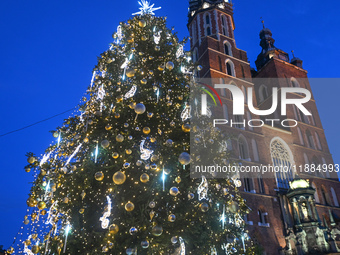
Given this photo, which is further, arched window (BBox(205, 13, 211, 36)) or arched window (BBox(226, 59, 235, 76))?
arched window (BBox(205, 13, 211, 36))

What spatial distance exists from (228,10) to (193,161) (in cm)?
3067

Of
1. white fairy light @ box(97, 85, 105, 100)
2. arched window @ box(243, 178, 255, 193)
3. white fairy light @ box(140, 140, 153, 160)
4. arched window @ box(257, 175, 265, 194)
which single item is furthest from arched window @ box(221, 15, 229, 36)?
white fairy light @ box(140, 140, 153, 160)

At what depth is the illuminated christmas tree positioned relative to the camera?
5.80m

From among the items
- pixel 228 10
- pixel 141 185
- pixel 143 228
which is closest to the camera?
pixel 143 228

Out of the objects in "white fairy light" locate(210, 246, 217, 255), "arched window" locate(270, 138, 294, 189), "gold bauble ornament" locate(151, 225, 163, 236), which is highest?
"arched window" locate(270, 138, 294, 189)

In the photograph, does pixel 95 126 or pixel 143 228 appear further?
pixel 95 126

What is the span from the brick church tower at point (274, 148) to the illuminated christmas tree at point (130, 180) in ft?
23.6

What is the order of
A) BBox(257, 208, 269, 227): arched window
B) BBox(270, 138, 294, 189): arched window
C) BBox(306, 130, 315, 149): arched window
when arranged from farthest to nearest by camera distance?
BBox(306, 130, 315, 149): arched window → BBox(270, 138, 294, 189): arched window → BBox(257, 208, 269, 227): arched window

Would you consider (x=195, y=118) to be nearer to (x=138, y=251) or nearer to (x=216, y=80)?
(x=138, y=251)

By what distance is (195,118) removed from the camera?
8781mm

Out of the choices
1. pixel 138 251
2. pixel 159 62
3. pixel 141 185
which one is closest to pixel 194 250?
pixel 138 251

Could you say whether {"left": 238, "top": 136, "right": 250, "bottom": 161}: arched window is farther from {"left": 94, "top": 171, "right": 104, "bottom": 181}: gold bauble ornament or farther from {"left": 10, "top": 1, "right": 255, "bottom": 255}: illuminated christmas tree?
{"left": 94, "top": 171, "right": 104, "bottom": 181}: gold bauble ornament

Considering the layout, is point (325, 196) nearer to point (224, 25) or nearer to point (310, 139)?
point (310, 139)

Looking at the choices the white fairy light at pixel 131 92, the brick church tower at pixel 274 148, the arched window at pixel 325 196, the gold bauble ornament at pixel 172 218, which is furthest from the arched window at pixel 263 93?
the gold bauble ornament at pixel 172 218
